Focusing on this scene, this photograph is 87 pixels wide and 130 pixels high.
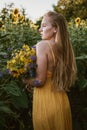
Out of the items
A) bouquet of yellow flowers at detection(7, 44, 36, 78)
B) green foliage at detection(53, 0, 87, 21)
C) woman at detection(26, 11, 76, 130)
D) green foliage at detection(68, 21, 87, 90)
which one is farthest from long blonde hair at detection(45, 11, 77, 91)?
green foliage at detection(53, 0, 87, 21)

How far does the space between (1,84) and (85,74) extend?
68.2 inches

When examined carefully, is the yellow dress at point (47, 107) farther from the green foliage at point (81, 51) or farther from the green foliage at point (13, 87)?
the green foliage at point (81, 51)

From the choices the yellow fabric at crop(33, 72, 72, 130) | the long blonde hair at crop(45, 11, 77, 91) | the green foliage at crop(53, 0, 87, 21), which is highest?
the long blonde hair at crop(45, 11, 77, 91)

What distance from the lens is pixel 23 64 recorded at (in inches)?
168

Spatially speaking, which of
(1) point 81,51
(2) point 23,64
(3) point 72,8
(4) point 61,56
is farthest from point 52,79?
(3) point 72,8

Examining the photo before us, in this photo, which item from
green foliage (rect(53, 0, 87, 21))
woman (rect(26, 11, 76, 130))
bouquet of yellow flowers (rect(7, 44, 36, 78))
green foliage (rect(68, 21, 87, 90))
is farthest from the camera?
green foliage (rect(53, 0, 87, 21))

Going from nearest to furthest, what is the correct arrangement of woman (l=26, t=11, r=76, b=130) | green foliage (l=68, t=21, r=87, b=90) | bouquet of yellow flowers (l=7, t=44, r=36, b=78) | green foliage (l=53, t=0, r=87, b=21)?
bouquet of yellow flowers (l=7, t=44, r=36, b=78)
woman (l=26, t=11, r=76, b=130)
green foliage (l=68, t=21, r=87, b=90)
green foliage (l=53, t=0, r=87, b=21)

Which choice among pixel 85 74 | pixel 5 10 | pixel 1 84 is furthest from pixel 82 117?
pixel 5 10

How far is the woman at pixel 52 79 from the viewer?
443 cm

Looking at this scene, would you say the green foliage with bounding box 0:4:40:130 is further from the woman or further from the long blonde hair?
the long blonde hair

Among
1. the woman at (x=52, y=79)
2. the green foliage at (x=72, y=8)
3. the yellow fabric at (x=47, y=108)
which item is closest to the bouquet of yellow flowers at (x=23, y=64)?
the woman at (x=52, y=79)

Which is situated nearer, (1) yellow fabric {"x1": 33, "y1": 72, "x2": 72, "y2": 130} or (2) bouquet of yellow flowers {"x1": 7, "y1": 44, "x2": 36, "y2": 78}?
(2) bouquet of yellow flowers {"x1": 7, "y1": 44, "x2": 36, "y2": 78}

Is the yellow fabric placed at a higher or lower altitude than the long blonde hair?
lower

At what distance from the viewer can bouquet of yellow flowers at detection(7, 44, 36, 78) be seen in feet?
13.9
